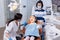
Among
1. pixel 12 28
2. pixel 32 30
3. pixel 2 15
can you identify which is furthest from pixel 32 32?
pixel 2 15

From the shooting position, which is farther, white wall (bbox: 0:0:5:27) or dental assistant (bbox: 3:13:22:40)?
white wall (bbox: 0:0:5:27)

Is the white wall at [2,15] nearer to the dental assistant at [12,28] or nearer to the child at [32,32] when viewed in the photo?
the dental assistant at [12,28]


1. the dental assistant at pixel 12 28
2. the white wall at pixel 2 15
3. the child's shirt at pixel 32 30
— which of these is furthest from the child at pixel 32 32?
the white wall at pixel 2 15

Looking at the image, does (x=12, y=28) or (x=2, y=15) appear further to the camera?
(x=2, y=15)

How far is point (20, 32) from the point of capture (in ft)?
6.70

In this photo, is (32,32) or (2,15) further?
(2,15)

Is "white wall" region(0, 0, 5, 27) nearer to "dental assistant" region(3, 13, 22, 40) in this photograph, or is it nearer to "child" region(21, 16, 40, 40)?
"dental assistant" region(3, 13, 22, 40)

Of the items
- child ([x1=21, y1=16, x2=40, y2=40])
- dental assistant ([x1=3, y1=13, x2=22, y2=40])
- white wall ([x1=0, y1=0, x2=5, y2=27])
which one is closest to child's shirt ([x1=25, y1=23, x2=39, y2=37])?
child ([x1=21, y1=16, x2=40, y2=40])

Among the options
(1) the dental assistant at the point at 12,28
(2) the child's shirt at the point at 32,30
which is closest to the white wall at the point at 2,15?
(1) the dental assistant at the point at 12,28

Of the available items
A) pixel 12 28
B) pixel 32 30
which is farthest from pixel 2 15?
pixel 32 30

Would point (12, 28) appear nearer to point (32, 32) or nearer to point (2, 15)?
point (32, 32)

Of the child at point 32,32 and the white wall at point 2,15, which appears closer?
the child at point 32,32

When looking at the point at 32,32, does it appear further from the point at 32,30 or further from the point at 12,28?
the point at 12,28

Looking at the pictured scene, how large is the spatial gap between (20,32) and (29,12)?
4.56ft
